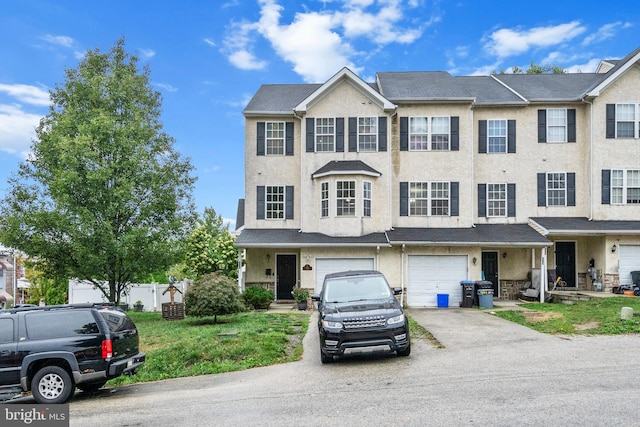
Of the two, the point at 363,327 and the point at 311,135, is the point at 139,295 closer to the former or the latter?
the point at 311,135

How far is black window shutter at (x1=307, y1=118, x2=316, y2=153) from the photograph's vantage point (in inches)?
928

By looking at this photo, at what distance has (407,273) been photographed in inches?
885

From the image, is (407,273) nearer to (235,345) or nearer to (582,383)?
(235,345)

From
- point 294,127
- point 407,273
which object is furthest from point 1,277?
point 407,273

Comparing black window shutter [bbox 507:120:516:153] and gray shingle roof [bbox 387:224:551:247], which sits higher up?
black window shutter [bbox 507:120:516:153]

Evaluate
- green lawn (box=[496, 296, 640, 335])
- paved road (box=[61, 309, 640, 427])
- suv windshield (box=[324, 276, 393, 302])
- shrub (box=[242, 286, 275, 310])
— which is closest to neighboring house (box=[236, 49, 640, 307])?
shrub (box=[242, 286, 275, 310])

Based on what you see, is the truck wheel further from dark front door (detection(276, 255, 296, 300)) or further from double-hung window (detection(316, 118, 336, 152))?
double-hung window (detection(316, 118, 336, 152))

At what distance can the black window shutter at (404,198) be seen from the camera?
23.6 metres

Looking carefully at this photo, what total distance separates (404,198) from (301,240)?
5.29 metres

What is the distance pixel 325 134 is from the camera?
2361 centimetres

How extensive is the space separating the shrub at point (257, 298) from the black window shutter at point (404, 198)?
724cm

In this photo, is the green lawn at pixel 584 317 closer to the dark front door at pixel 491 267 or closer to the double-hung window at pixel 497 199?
the dark front door at pixel 491 267

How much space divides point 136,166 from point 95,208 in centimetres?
234

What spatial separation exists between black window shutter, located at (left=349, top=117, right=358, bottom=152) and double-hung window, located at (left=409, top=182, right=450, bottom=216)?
10.4 ft
